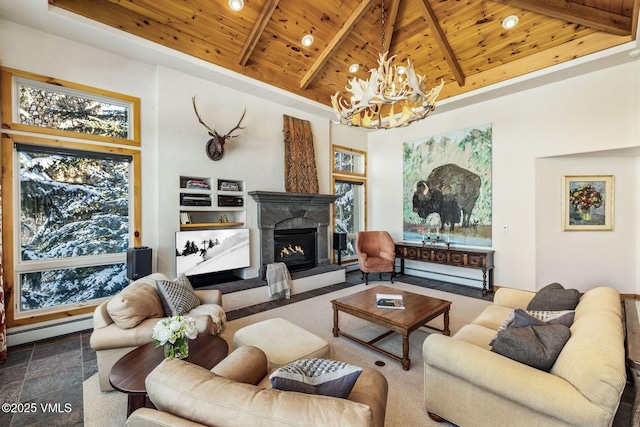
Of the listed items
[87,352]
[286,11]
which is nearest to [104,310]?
[87,352]

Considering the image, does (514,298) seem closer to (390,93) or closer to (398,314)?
(398,314)

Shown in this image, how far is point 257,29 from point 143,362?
4356 mm

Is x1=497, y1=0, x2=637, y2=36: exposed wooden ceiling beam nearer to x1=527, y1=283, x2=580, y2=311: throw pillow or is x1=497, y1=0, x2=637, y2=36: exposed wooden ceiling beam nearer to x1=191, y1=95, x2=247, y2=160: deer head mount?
x1=527, y1=283, x2=580, y2=311: throw pillow

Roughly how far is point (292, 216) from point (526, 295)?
3.87 metres

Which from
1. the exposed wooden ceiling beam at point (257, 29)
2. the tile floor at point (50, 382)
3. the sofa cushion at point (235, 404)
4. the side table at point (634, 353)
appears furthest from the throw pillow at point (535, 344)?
the exposed wooden ceiling beam at point (257, 29)

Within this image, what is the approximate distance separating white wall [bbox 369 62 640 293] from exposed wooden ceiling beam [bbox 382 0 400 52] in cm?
215

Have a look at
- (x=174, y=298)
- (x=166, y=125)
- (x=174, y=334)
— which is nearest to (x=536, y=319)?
(x=174, y=334)

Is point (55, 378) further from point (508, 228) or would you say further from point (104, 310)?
point (508, 228)

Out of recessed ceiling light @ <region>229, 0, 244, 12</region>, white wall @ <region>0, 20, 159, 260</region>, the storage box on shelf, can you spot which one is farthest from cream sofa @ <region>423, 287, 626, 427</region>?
recessed ceiling light @ <region>229, 0, 244, 12</region>

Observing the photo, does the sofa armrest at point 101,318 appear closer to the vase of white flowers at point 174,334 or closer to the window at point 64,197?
the vase of white flowers at point 174,334

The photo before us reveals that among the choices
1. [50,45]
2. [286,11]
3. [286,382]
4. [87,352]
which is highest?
[286,11]

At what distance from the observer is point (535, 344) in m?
1.66

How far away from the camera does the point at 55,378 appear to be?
8.29 feet

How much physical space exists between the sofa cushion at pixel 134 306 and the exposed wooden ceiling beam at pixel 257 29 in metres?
3.73
